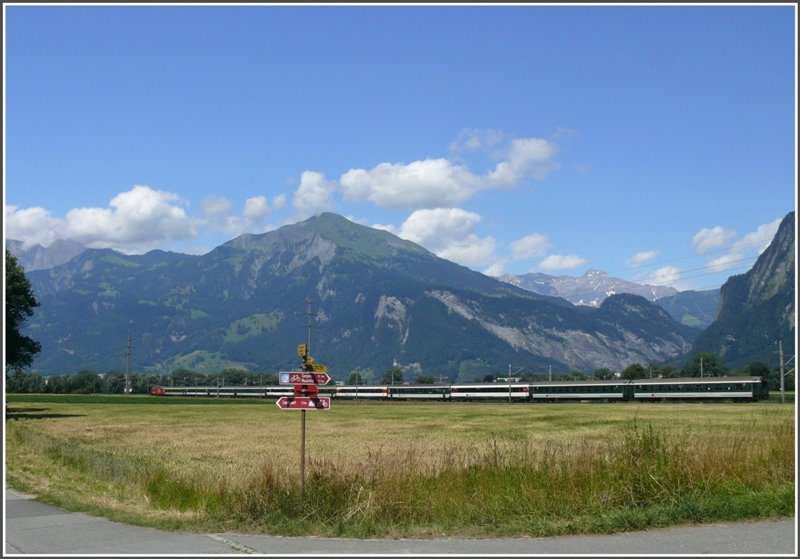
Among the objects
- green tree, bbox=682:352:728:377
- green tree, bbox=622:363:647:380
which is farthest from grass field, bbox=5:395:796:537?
green tree, bbox=682:352:728:377

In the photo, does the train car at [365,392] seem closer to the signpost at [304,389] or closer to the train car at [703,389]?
the train car at [703,389]

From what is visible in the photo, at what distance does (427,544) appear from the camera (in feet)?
37.5

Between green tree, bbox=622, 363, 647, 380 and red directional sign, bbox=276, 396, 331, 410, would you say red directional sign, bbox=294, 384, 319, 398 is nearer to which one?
red directional sign, bbox=276, 396, 331, 410

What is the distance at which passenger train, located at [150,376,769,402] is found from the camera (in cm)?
→ 9356

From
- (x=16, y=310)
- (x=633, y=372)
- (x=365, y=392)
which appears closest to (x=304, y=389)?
(x=16, y=310)

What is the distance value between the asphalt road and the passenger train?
64945mm

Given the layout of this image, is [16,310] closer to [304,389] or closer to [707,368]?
[304,389]

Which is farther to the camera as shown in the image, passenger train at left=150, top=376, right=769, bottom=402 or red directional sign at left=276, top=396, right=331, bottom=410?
passenger train at left=150, top=376, right=769, bottom=402

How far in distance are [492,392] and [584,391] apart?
16.4m

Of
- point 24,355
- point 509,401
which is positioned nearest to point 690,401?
point 509,401

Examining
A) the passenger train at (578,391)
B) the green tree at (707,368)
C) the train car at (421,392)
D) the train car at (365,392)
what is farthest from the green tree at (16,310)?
the green tree at (707,368)

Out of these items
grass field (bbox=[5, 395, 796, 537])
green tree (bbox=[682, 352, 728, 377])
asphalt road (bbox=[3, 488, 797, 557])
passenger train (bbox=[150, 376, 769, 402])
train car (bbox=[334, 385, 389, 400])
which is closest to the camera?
asphalt road (bbox=[3, 488, 797, 557])

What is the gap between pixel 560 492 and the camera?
45.5 feet

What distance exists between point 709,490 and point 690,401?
297 feet
